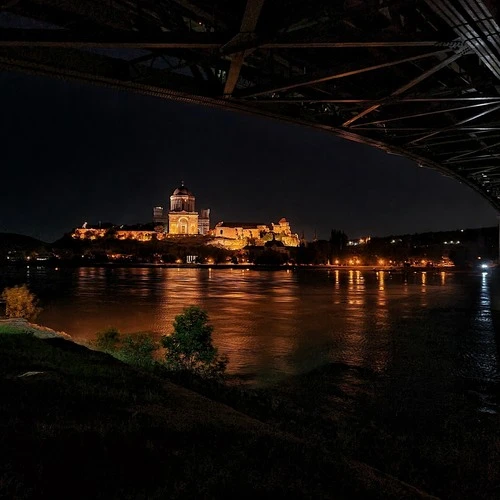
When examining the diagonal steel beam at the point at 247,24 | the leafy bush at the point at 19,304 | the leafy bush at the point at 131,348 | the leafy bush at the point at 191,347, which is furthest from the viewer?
the leafy bush at the point at 19,304

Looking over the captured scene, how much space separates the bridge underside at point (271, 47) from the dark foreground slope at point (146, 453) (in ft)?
17.3

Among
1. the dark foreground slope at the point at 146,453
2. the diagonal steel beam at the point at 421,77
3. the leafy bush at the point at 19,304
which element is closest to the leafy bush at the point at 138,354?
the dark foreground slope at the point at 146,453

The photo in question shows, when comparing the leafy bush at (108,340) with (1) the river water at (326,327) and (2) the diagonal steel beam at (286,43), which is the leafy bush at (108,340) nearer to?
(1) the river water at (326,327)

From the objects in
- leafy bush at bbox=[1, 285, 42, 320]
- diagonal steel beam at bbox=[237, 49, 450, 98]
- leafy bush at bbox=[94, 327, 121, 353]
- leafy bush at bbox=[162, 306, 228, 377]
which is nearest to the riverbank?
leafy bush at bbox=[162, 306, 228, 377]

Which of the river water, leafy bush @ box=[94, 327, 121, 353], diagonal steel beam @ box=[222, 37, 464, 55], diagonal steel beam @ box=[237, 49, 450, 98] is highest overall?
diagonal steel beam @ box=[237, 49, 450, 98]

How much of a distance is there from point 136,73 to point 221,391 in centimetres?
713

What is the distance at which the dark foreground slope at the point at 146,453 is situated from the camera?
17.5ft

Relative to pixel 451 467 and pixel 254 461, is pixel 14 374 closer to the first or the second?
pixel 254 461

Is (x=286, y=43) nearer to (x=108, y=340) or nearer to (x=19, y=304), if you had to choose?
(x=108, y=340)

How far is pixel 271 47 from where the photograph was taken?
9133 mm

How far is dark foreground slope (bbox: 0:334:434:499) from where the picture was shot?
5.32 m

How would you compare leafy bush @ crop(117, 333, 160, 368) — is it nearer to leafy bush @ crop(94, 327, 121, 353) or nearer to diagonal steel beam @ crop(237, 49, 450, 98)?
leafy bush @ crop(94, 327, 121, 353)

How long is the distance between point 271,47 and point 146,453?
6533mm

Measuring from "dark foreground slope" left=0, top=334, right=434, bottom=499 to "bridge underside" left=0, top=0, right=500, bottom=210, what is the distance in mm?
5286
